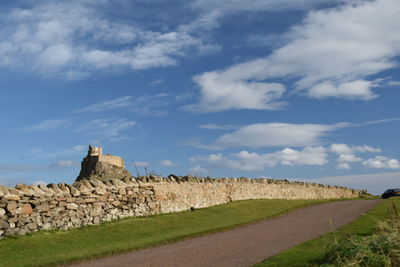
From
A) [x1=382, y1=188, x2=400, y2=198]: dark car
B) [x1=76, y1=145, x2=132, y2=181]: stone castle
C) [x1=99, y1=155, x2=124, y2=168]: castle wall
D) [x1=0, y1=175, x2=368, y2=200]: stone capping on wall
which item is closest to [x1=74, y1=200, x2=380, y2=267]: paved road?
[x1=0, y1=175, x2=368, y2=200]: stone capping on wall

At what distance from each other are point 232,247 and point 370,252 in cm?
507

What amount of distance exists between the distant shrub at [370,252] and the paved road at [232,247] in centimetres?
78

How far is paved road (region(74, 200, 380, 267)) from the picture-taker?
11924 mm

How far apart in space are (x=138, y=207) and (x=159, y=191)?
6.06 feet

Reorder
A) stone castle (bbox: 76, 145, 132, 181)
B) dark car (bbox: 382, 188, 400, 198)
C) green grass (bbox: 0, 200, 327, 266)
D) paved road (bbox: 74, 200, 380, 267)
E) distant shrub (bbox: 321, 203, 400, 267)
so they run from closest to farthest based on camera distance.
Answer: distant shrub (bbox: 321, 203, 400, 267) < paved road (bbox: 74, 200, 380, 267) < green grass (bbox: 0, 200, 327, 266) < stone castle (bbox: 76, 145, 132, 181) < dark car (bbox: 382, 188, 400, 198)

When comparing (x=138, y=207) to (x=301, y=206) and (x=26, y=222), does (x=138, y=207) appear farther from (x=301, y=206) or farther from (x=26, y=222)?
(x=301, y=206)

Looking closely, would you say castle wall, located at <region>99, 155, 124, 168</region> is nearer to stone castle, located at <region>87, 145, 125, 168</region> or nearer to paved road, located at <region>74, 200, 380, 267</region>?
stone castle, located at <region>87, 145, 125, 168</region>

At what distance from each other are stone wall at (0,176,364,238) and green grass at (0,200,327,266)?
27.0 inches

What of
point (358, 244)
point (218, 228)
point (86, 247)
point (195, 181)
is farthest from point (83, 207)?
point (358, 244)

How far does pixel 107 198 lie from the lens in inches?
841

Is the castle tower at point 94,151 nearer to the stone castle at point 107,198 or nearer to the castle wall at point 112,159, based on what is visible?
the castle wall at point 112,159

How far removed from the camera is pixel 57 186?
64.2 feet

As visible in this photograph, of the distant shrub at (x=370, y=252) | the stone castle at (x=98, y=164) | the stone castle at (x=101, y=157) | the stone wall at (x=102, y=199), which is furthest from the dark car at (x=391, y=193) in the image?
the distant shrub at (x=370, y=252)

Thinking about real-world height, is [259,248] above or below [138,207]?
below
